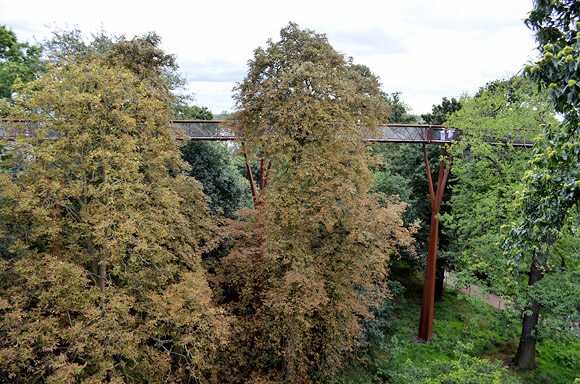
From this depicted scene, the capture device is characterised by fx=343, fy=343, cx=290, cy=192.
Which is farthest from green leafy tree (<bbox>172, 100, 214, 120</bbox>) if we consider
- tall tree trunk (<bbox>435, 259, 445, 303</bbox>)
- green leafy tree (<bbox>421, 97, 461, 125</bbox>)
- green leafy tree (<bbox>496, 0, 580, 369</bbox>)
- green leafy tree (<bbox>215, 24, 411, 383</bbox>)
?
tall tree trunk (<bbox>435, 259, 445, 303</bbox>)

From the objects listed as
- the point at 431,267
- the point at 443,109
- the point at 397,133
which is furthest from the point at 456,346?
the point at 443,109

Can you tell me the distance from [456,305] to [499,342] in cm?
416

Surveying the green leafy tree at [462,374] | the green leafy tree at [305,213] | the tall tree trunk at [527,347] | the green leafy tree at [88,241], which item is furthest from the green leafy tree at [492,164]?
the green leafy tree at [88,241]

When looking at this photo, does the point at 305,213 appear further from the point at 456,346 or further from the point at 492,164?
the point at 492,164

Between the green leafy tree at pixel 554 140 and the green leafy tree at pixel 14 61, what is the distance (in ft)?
62.6

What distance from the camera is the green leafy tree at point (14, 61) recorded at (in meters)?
15.6

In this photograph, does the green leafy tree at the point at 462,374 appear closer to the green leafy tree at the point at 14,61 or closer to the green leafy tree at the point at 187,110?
the green leafy tree at the point at 187,110

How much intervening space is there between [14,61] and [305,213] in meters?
18.6

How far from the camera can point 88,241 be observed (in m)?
8.22

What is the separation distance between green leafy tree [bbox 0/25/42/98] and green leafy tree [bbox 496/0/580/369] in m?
19.1

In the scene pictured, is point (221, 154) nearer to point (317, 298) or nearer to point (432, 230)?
point (317, 298)

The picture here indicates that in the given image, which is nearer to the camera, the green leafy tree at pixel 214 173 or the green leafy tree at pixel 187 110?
the green leafy tree at pixel 214 173

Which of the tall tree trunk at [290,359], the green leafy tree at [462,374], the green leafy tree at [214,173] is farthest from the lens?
the green leafy tree at [214,173]

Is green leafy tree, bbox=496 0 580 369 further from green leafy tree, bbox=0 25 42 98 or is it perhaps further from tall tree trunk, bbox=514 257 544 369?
green leafy tree, bbox=0 25 42 98
